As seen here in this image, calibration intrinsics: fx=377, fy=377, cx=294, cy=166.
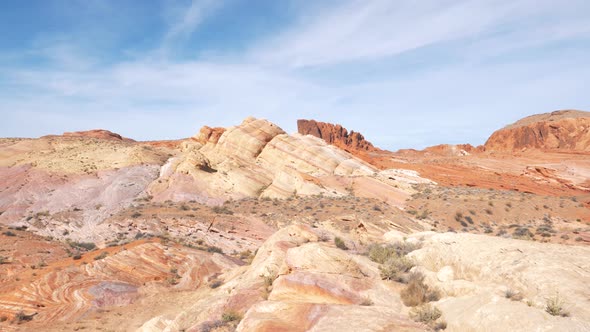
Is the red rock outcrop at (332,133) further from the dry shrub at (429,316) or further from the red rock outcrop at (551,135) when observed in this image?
the dry shrub at (429,316)

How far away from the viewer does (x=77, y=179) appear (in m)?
37.8

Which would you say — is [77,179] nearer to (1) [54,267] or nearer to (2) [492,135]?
(1) [54,267]

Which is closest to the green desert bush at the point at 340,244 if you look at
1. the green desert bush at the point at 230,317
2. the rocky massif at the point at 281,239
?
the rocky massif at the point at 281,239

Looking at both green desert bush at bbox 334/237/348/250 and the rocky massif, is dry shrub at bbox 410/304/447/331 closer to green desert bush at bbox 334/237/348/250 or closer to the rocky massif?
the rocky massif

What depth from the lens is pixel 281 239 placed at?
13812mm

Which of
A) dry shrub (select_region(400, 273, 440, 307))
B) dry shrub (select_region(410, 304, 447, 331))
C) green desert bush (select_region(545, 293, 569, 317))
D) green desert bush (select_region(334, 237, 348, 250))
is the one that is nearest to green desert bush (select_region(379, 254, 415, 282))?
dry shrub (select_region(400, 273, 440, 307))

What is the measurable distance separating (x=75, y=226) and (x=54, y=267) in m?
11.7

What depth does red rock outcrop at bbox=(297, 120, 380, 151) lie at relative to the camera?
104 m

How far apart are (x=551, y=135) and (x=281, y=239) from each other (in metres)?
87.1

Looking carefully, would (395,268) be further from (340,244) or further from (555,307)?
(555,307)

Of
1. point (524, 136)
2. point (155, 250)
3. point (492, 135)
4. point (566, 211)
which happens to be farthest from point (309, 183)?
point (492, 135)

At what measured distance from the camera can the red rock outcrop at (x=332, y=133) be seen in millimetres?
104062

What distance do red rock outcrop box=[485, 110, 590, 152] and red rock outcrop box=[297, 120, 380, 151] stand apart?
3107cm

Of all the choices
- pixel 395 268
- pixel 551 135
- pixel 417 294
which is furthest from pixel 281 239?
pixel 551 135
